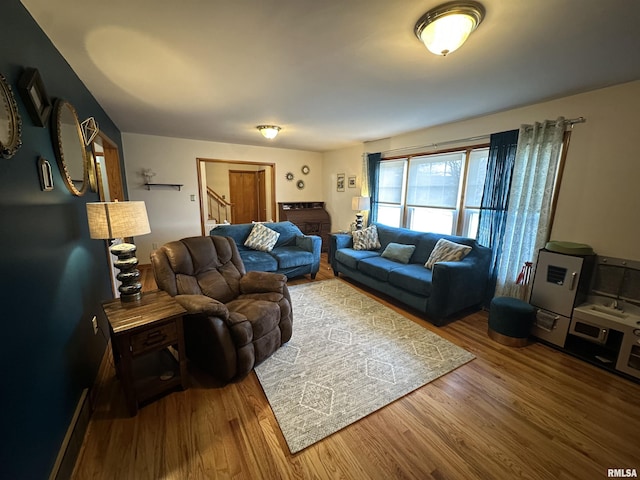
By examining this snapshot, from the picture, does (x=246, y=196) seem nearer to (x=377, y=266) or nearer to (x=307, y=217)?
(x=307, y=217)

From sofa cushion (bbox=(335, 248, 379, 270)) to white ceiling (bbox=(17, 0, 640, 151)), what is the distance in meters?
1.96

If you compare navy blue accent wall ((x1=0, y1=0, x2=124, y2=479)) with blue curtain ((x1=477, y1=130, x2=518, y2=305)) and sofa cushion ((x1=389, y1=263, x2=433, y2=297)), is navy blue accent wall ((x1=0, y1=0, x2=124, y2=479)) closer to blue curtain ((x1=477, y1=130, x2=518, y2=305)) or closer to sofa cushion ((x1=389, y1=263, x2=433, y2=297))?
sofa cushion ((x1=389, y1=263, x2=433, y2=297))

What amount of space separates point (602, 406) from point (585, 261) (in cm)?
118

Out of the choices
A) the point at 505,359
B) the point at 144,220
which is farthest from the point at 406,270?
the point at 144,220

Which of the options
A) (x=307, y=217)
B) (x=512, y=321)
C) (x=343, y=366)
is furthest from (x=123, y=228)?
(x=307, y=217)

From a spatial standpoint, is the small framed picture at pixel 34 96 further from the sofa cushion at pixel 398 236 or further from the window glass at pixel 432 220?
the window glass at pixel 432 220

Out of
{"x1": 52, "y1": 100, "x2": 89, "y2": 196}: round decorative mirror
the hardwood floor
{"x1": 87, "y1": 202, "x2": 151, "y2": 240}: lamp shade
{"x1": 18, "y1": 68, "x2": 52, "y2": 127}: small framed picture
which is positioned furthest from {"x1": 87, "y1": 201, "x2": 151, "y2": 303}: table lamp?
the hardwood floor

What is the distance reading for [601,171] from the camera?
2352 mm

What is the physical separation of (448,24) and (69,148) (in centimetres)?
245

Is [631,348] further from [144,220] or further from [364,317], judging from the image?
[144,220]

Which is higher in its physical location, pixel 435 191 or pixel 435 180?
pixel 435 180

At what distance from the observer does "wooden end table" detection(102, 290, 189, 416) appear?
1574 millimetres

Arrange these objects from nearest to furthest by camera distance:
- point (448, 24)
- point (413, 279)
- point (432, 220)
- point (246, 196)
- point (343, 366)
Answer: point (448, 24)
point (343, 366)
point (413, 279)
point (432, 220)
point (246, 196)

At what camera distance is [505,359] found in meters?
2.27
